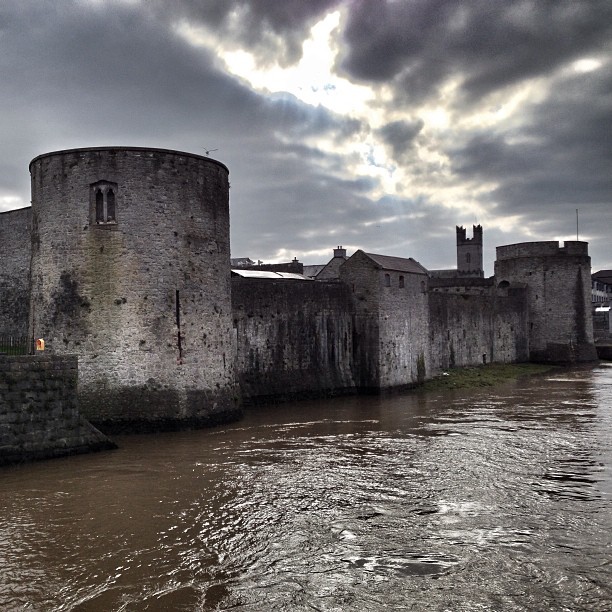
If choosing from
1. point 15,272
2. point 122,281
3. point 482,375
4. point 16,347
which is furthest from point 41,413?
point 482,375

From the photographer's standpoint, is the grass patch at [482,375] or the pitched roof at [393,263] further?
the grass patch at [482,375]

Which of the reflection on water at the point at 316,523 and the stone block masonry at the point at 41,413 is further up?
the stone block masonry at the point at 41,413

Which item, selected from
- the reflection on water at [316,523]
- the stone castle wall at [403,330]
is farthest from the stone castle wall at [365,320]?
the reflection on water at [316,523]

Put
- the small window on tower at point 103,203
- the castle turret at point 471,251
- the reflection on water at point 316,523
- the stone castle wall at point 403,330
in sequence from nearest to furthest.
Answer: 1. the reflection on water at point 316,523
2. the small window on tower at point 103,203
3. the stone castle wall at point 403,330
4. the castle turret at point 471,251

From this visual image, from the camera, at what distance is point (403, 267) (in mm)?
28516

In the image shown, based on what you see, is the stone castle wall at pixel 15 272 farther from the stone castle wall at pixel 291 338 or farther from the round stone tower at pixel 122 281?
the stone castle wall at pixel 291 338

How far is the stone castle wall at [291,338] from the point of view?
2352 cm

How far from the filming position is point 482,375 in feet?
110

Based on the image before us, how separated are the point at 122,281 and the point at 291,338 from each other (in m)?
9.46

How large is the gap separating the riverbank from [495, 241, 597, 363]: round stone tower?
2.31 meters

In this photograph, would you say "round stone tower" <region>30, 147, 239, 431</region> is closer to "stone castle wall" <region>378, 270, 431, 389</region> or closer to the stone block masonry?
the stone block masonry

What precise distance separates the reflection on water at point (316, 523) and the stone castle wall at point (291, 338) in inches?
255

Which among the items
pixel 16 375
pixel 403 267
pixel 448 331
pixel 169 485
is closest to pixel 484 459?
pixel 169 485

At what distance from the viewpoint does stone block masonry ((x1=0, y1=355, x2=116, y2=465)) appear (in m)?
13.5
